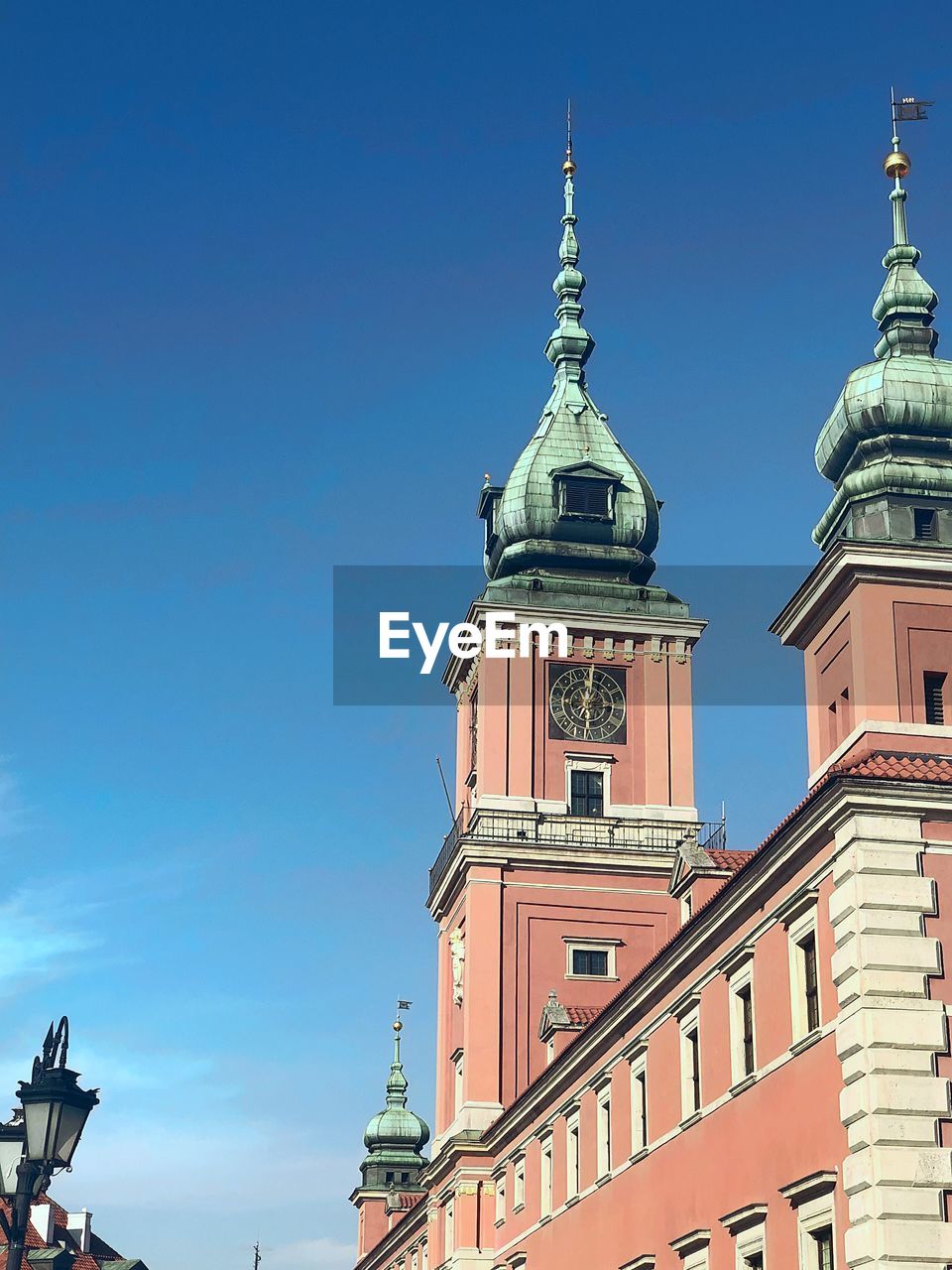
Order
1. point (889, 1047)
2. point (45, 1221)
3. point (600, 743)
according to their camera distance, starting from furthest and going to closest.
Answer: point (45, 1221) → point (600, 743) → point (889, 1047)

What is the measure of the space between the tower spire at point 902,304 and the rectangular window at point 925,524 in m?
3.77

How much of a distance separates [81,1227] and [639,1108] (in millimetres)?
38872

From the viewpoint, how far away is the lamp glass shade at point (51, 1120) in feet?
41.1

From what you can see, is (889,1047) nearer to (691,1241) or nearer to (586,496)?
(691,1241)

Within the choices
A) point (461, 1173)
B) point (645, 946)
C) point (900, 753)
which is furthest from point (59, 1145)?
point (645, 946)

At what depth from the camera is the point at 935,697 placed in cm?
2730

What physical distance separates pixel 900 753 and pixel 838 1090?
18.2 ft

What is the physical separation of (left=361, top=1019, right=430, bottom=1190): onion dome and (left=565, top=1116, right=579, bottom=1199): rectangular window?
48.8m

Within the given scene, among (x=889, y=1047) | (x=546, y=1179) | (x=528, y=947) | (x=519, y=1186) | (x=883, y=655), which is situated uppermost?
(x=528, y=947)

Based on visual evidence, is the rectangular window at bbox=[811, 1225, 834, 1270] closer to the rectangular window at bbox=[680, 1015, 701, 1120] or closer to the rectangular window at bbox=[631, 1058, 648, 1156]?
the rectangular window at bbox=[680, 1015, 701, 1120]

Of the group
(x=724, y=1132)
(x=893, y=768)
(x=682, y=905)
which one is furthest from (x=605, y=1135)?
(x=893, y=768)

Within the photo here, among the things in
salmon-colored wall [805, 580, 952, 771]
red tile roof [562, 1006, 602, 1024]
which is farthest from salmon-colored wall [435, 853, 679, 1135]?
salmon-colored wall [805, 580, 952, 771]

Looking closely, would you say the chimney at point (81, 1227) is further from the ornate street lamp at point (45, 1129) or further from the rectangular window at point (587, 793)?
the ornate street lamp at point (45, 1129)

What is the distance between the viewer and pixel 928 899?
22.6m
